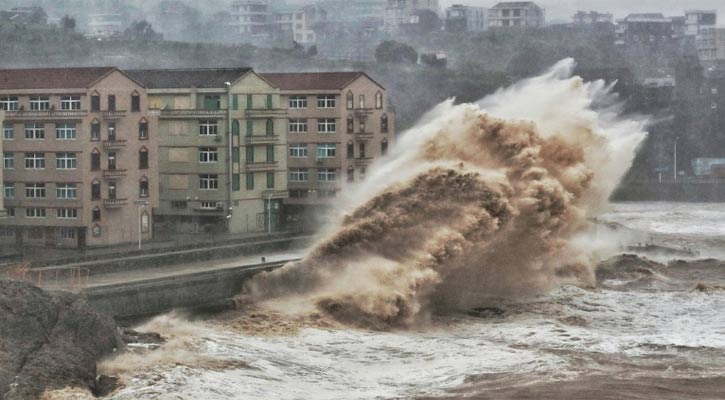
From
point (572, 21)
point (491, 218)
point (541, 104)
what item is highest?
point (572, 21)

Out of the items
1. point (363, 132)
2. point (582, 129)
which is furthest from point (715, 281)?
point (363, 132)

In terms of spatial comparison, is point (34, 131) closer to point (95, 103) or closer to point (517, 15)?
point (95, 103)

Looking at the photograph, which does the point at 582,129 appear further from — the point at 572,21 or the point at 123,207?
Answer: the point at 572,21

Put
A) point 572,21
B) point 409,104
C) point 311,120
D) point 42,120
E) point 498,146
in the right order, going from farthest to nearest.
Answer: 1. point 572,21
2. point 409,104
3. point 311,120
4. point 42,120
5. point 498,146

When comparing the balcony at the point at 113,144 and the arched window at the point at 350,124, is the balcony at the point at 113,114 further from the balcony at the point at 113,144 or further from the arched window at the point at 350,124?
the arched window at the point at 350,124

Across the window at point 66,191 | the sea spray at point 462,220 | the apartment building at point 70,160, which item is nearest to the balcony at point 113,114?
the apartment building at point 70,160

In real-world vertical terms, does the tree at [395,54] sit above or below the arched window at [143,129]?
above

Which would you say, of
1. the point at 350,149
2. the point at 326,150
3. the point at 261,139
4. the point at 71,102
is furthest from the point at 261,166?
the point at 71,102
